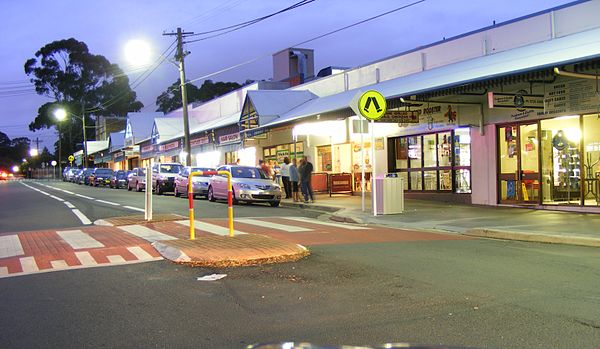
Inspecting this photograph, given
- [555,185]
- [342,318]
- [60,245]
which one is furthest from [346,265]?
[555,185]

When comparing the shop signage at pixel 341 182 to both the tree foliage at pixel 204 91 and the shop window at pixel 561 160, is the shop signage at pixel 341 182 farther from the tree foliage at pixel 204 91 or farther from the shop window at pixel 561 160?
the tree foliage at pixel 204 91

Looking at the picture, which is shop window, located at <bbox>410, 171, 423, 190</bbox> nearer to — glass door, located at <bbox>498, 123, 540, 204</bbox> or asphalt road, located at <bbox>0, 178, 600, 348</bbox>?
glass door, located at <bbox>498, 123, 540, 204</bbox>

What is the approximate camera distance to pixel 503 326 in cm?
488

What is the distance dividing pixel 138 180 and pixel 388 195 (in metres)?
22.1

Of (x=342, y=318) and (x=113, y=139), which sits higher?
(x=113, y=139)

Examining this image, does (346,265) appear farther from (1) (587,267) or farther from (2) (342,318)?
(1) (587,267)

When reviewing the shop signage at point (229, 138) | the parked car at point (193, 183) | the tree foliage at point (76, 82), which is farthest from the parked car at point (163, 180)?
the tree foliage at point (76, 82)

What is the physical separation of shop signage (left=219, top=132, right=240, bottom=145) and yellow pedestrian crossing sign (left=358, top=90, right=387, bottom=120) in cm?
1555

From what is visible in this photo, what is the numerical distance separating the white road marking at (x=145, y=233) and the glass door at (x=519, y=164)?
10.7 meters

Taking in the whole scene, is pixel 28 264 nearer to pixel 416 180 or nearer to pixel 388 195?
pixel 388 195

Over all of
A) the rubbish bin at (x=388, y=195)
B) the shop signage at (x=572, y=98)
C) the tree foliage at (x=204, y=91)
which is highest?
the tree foliage at (x=204, y=91)

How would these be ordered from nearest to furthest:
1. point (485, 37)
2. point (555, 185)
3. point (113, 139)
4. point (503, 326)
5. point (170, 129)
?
point (503, 326), point (555, 185), point (485, 37), point (170, 129), point (113, 139)

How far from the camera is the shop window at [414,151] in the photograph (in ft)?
65.9

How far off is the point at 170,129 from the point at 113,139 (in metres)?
24.2
